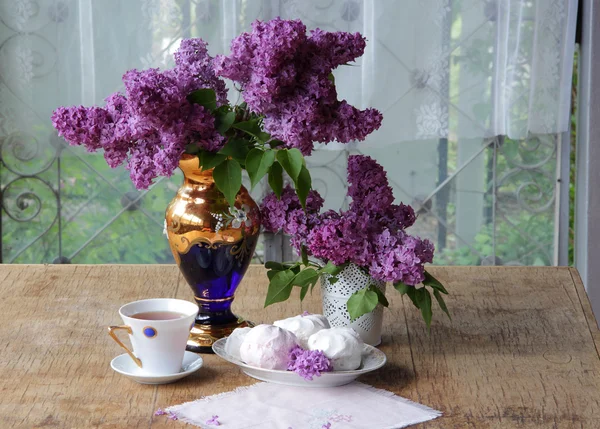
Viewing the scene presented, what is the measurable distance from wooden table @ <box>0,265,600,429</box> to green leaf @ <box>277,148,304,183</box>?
27 cm

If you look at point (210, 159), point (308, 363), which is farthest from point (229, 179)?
point (308, 363)

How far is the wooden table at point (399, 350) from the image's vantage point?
0.98 meters

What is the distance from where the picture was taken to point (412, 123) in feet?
7.70

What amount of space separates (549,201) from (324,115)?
1.55 m

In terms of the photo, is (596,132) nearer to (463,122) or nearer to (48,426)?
(463,122)

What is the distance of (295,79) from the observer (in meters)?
1.11

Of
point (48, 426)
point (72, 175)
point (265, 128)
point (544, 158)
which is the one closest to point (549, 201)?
point (544, 158)

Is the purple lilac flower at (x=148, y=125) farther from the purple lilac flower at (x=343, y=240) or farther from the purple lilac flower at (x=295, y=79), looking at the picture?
the purple lilac flower at (x=343, y=240)

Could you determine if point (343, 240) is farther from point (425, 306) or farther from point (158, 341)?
point (158, 341)

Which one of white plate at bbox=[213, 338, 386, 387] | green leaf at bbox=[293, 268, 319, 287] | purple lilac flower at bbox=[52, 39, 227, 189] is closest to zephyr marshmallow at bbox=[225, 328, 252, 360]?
white plate at bbox=[213, 338, 386, 387]

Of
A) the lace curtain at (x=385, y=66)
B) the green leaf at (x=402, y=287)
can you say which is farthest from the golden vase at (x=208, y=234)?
the lace curtain at (x=385, y=66)

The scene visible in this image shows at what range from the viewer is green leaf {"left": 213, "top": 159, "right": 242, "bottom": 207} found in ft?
3.57

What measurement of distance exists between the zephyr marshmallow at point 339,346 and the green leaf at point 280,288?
15 centimetres

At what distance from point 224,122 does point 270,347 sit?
0.30 metres
